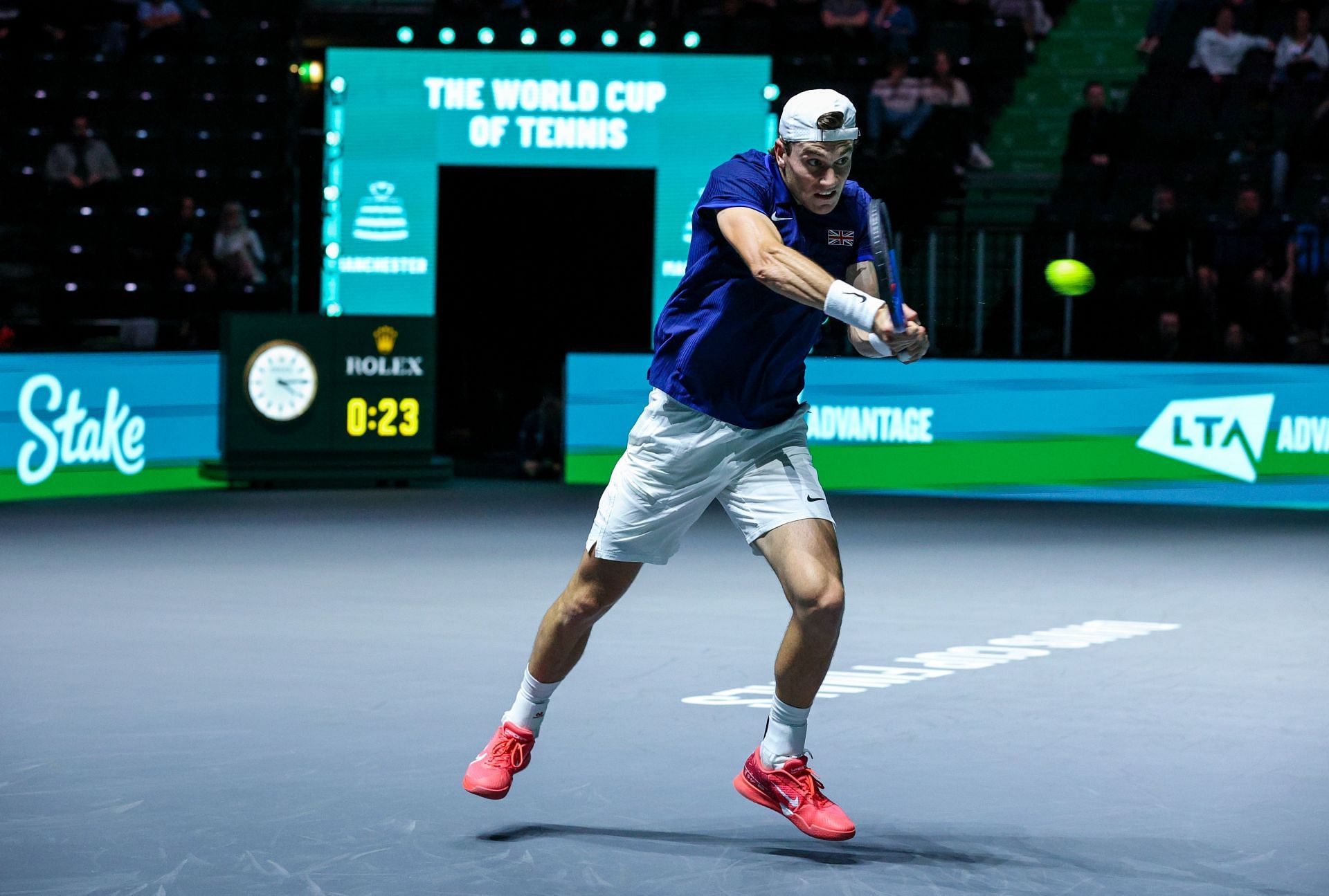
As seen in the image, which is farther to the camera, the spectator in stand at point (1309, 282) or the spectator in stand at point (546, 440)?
the spectator in stand at point (546, 440)

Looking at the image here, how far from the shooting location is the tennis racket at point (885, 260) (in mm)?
4828

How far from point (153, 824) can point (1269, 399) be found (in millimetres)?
13053

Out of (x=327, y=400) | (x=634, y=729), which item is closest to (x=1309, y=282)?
(x=327, y=400)

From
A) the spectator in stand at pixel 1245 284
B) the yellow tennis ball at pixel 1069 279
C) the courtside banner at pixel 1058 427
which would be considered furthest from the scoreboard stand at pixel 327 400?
the yellow tennis ball at pixel 1069 279

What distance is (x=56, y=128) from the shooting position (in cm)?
2055

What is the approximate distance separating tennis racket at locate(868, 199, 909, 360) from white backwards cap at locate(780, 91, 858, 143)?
217 millimetres

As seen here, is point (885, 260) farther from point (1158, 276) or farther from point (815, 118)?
point (1158, 276)

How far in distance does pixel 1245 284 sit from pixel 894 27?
16.5 feet

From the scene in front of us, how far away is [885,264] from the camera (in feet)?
16.4

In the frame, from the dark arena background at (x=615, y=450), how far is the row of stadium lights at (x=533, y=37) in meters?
0.04

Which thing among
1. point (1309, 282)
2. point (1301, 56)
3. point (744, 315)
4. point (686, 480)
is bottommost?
point (686, 480)

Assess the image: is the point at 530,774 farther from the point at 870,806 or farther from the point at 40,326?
the point at 40,326

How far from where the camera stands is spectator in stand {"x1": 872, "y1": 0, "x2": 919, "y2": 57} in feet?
68.7

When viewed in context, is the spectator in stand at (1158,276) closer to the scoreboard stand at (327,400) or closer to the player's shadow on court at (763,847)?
the scoreboard stand at (327,400)
